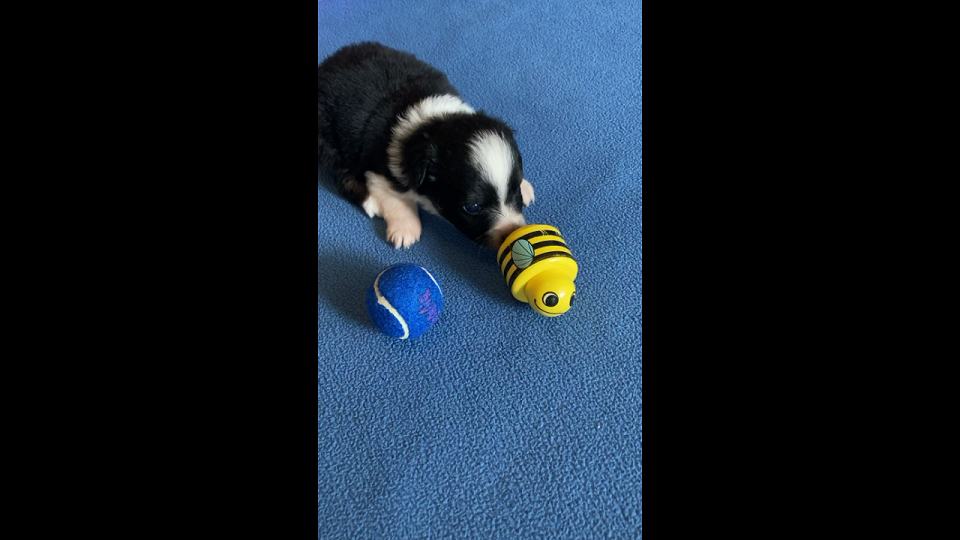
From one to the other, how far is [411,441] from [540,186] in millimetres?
1145

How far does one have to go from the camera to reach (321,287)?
6.21 feet

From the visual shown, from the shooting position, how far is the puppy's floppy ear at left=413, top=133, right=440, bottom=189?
1787 millimetres

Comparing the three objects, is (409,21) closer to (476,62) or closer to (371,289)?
(476,62)

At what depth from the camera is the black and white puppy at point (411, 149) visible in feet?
5.74

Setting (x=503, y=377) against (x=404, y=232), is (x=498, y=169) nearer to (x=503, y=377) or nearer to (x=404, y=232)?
(x=404, y=232)

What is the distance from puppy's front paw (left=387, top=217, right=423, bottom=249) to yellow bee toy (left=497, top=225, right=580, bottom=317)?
0.52 metres

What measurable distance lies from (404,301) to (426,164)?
1.75ft

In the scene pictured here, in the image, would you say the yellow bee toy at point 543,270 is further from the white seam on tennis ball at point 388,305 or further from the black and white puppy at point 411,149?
the white seam on tennis ball at point 388,305

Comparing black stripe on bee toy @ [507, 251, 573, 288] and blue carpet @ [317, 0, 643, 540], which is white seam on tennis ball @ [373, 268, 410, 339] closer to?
blue carpet @ [317, 0, 643, 540]

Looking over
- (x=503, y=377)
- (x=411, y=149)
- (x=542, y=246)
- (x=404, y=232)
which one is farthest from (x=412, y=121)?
(x=503, y=377)

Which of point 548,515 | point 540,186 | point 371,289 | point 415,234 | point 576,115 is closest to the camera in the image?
point 548,515

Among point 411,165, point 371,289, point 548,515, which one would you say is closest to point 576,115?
point 411,165

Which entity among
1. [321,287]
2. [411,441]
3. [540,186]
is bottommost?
[321,287]

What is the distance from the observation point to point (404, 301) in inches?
60.1
